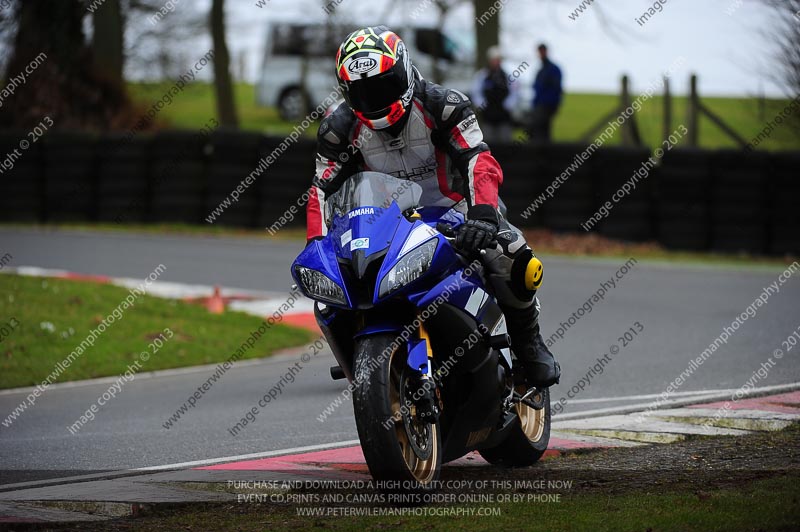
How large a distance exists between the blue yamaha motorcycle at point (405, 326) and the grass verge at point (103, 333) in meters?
5.77

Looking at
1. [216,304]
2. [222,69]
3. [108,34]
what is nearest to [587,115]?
[222,69]

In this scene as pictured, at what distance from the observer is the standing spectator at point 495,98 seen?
774 inches

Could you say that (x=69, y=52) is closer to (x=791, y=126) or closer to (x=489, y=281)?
(x=791, y=126)

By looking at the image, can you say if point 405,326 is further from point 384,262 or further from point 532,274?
point 532,274

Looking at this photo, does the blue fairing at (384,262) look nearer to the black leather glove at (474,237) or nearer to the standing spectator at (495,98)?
the black leather glove at (474,237)

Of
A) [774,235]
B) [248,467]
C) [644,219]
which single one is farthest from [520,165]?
[248,467]

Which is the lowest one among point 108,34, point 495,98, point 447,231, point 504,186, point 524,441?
point 108,34

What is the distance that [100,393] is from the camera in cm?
995

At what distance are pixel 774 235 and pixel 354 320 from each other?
1372cm

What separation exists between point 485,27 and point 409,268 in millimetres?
21660

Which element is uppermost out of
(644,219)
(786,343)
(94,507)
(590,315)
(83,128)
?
(94,507)

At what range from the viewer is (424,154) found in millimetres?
5930

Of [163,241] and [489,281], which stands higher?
[489,281]

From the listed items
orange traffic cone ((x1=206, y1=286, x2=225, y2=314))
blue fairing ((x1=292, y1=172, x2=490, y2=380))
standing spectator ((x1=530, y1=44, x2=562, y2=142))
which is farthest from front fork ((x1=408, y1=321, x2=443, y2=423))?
standing spectator ((x1=530, y1=44, x2=562, y2=142))
